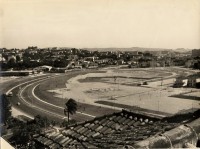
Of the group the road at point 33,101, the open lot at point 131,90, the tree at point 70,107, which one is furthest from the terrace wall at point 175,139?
the tree at point 70,107

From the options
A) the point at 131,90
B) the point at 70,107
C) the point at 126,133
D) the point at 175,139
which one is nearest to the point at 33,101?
the point at 70,107

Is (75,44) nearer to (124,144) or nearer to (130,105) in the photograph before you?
(130,105)

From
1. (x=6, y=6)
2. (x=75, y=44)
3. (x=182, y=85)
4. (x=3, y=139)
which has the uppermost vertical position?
(x=6, y=6)

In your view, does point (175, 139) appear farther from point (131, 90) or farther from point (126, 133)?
point (131, 90)

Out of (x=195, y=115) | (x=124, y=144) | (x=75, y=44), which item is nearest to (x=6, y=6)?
(x=75, y=44)

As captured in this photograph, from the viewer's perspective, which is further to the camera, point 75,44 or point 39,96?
point 39,96

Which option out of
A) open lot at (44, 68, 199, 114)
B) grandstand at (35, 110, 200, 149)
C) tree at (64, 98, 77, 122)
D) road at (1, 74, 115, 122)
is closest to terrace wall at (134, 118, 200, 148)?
grandstand at (35, 110, 200, 149)
